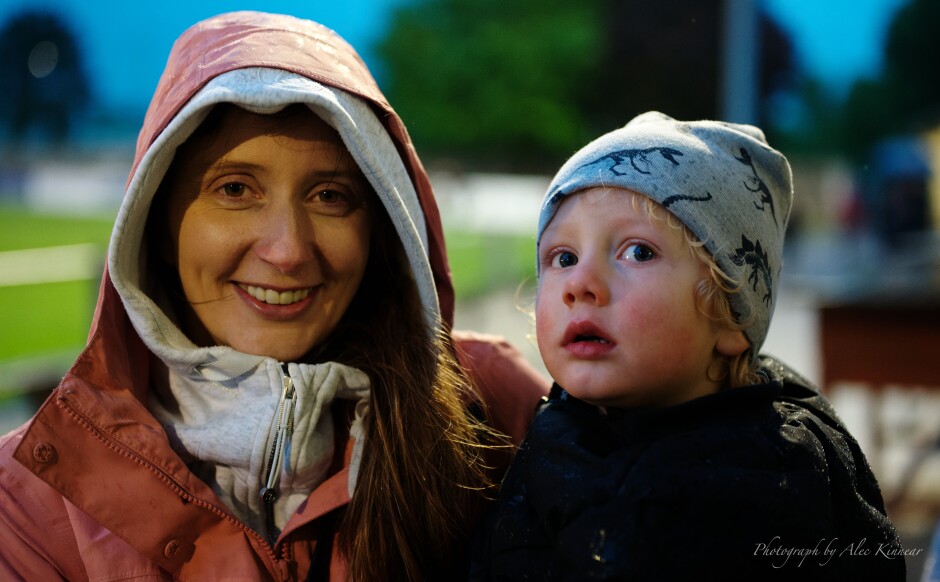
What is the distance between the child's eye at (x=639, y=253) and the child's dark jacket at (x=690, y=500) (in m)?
0.25

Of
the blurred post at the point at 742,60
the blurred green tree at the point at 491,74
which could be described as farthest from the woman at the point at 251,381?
the blurred green tree at the point at 491,74

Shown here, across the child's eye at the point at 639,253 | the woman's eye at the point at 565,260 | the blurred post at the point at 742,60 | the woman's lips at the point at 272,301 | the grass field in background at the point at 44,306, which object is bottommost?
the grass field in background at the point at 44,306

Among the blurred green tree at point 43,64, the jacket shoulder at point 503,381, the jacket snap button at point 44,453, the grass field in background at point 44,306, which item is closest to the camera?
the jacket snap button at point 44,453

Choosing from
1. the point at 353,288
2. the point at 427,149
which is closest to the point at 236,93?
the point at 353,288

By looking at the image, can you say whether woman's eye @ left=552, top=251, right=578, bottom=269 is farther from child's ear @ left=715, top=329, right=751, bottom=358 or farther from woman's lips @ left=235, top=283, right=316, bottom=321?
woman's lips @ left=235, top=283, right=316, bottom=321

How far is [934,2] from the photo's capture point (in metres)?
9.66

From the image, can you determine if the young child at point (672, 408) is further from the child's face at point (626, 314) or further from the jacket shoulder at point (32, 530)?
the jacket shoulder at point (32, 530)

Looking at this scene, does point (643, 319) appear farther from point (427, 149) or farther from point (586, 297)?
point (427, 149)

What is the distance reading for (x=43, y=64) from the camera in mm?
6195

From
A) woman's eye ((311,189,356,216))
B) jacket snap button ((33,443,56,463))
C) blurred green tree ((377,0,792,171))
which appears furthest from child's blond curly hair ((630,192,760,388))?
blurred green tree ((377,0,792,171))

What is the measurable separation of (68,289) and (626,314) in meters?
18.9

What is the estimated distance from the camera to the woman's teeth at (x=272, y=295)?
5.81 ft

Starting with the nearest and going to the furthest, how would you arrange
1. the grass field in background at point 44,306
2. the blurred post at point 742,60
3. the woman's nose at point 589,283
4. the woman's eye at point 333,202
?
the woman's nose at point 589,283, the woman's eye at point 333,202, the blurred post at point 742,60, the grass field in background at point 44,306

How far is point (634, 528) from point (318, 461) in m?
0.73
